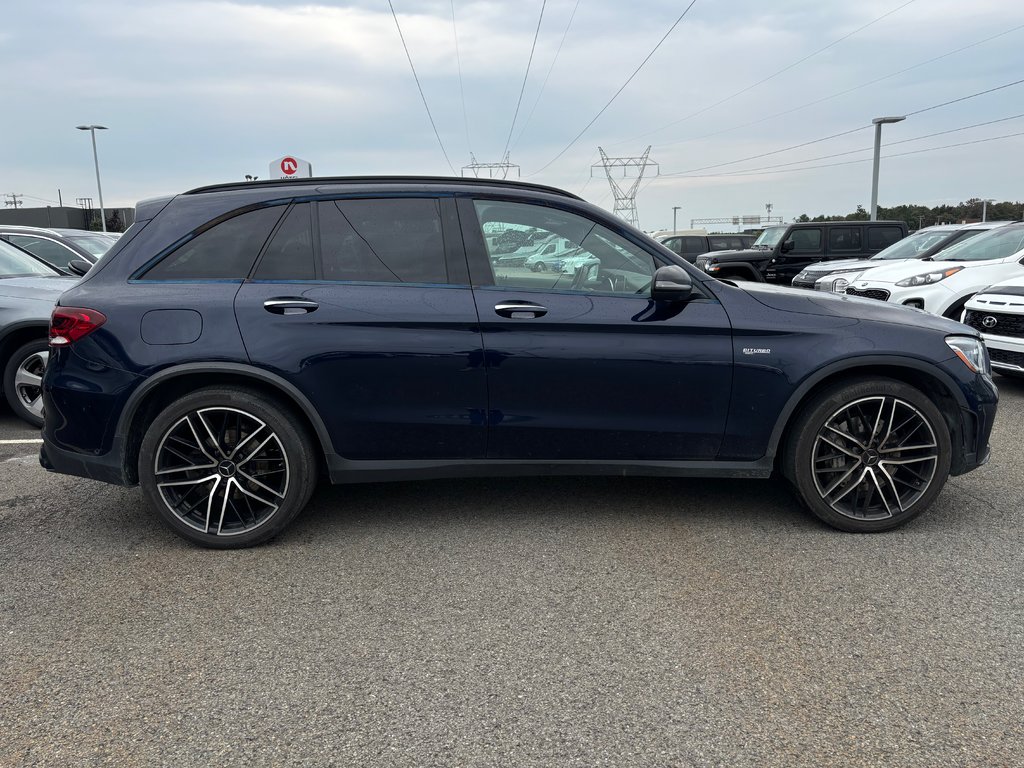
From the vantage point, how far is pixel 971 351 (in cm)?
404

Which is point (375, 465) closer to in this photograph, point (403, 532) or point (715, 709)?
point (403, 532)

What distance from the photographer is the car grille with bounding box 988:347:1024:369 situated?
7237 mm

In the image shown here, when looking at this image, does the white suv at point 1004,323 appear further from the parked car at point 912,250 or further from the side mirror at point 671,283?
the side mirror at point 671,283

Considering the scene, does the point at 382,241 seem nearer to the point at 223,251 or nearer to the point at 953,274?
the point at 223,251

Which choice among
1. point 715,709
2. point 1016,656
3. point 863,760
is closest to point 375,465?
point 715,709

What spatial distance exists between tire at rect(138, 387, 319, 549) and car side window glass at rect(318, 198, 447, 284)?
78cm

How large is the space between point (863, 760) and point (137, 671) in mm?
2408

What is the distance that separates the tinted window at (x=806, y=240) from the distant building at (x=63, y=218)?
52016 millimetres

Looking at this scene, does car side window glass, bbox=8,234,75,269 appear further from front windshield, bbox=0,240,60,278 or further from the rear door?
the rear door

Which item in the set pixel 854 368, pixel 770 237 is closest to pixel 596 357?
pixel 854 368

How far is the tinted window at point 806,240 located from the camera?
56.3 ft

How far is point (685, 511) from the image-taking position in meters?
4.33

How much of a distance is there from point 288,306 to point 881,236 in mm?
16174

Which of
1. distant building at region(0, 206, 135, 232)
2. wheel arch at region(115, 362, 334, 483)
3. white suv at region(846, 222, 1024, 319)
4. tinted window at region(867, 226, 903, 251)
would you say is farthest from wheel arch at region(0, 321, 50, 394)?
distant building at region(0, 206, 135, 232)
